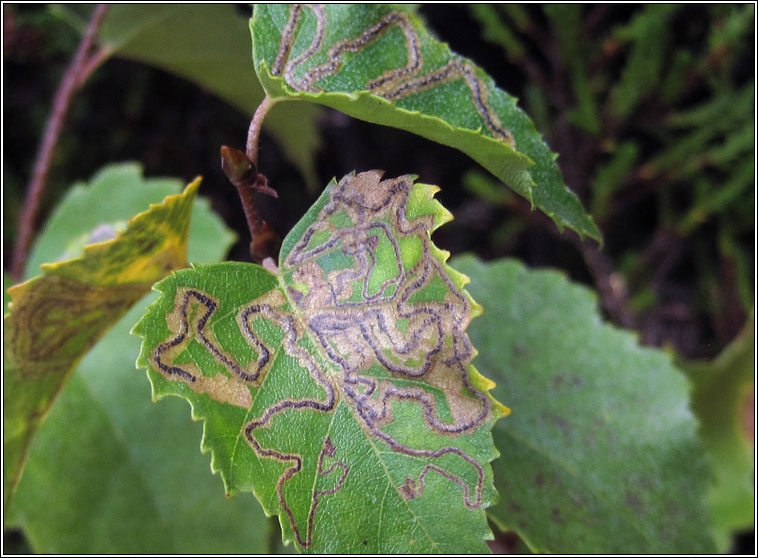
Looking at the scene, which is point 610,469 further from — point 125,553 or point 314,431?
point 125,553

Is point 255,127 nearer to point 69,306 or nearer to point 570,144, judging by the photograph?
point 69,306

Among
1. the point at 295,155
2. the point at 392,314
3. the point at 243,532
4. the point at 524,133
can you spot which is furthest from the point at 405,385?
the point at 295,155

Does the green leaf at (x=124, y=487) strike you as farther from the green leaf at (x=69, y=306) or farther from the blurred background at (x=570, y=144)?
the blurred background at (x=570, y=144)

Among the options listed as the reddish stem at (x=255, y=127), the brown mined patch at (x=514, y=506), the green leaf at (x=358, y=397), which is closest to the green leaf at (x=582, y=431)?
the brown mined patch at (x=514, y=506)

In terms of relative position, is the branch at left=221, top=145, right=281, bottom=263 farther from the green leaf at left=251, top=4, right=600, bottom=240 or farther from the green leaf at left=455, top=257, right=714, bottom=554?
the green leaf at left=455, top=257, right=714, bottom=554

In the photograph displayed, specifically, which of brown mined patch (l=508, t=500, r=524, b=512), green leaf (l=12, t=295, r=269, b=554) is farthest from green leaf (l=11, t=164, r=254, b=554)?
brown mined patch (l=508, t=500, r=524, b=512)

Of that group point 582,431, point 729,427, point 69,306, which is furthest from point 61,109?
point 729,427
